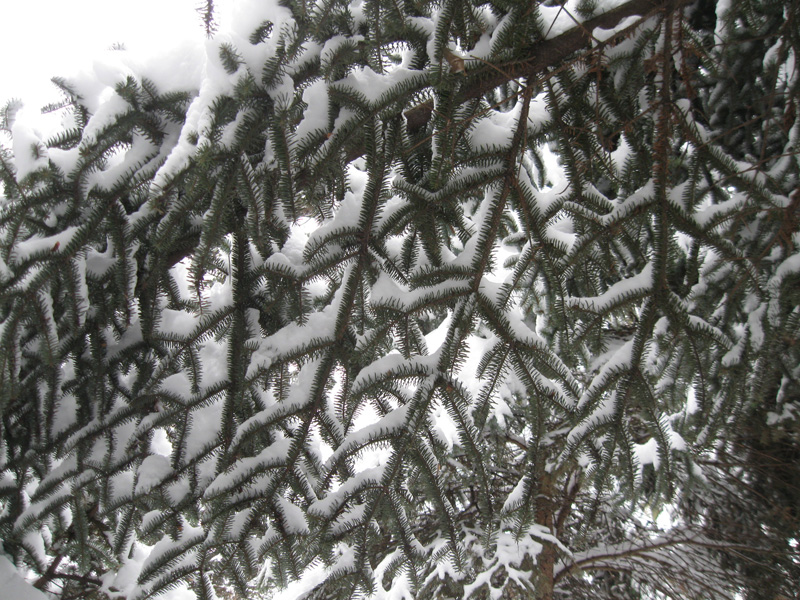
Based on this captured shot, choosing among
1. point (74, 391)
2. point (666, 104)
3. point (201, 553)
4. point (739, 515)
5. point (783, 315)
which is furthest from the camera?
point (739, 515)

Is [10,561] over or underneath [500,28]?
underneath

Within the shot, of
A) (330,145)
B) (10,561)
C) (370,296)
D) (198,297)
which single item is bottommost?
(10,561)

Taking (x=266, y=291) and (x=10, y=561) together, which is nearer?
(x=266, y=291)

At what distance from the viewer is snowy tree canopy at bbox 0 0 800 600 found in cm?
134

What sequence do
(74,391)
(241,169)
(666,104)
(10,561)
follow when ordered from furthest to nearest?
(10,561) < (74,391) < (241,169) < (666,104)

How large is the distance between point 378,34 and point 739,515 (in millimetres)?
3926

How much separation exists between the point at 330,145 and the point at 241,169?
0.89 ft

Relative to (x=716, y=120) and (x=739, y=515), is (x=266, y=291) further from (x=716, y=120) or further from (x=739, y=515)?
(x=739, y=515)

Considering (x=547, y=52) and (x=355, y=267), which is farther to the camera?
(x=355, y=267)

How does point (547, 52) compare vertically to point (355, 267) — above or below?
above

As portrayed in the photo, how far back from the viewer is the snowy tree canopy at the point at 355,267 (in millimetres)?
1336

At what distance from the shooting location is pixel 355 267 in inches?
58.1

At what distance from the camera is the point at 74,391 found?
200cm

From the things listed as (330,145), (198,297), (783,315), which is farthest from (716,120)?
(198,297)
